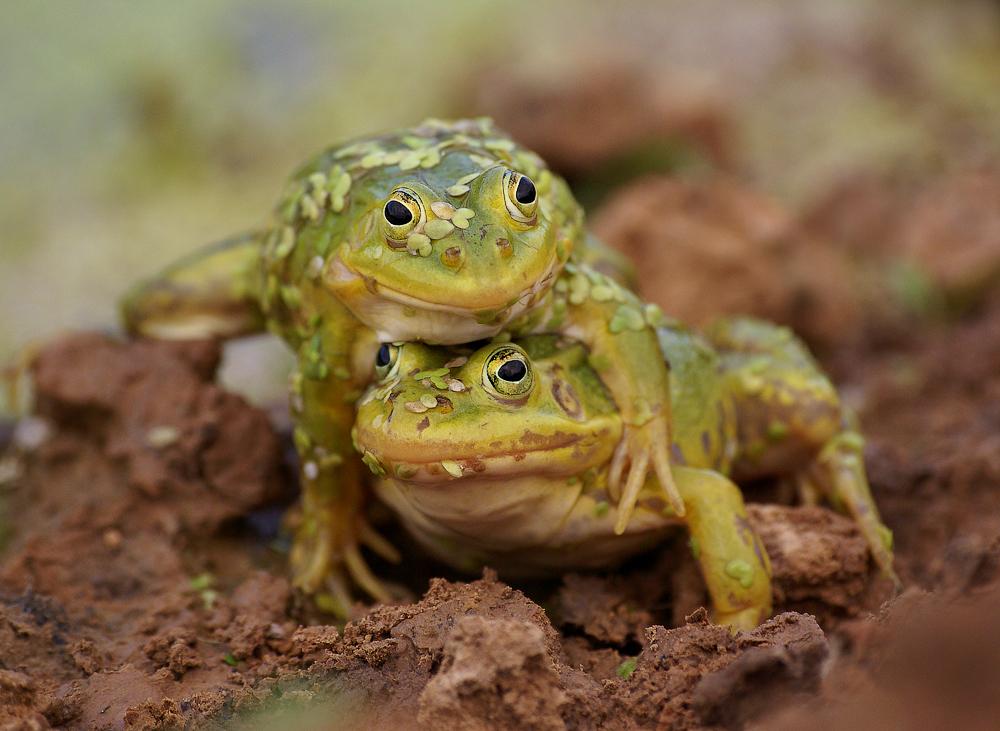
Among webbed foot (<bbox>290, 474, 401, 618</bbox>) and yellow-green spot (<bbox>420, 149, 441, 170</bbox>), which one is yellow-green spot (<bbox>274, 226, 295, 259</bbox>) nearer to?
yellow-green spot (<bbox>420, 149, 441, 170</bbox>)

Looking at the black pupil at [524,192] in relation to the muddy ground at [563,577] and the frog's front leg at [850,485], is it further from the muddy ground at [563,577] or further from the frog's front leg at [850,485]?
the frog's front leg at [850,485]

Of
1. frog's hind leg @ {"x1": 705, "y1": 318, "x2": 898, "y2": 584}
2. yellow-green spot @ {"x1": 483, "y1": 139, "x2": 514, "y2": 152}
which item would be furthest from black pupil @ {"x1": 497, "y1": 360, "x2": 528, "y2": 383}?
frog's hind leg @ {"x1": 705, "y1": 318, "x2": 898, "y2": 584}

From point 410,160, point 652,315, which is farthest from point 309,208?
point 652,315

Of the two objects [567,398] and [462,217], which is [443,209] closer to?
[462,217]

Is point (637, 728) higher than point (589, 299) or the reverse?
the reverse

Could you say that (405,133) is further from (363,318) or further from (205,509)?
(205,509)

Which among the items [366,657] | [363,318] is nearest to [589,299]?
[363,318]

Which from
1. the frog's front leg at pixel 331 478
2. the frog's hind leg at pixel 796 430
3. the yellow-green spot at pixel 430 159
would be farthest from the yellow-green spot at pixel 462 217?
the frog's hind leg at pixel 796 430

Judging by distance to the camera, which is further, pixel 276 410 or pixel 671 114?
pixel 671 114
